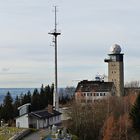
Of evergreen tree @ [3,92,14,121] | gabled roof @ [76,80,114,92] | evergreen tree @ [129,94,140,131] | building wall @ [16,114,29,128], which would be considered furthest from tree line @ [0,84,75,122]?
evergreen tree @ [129,94,140,131]

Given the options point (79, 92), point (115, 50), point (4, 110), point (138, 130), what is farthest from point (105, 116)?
point (115, 50)

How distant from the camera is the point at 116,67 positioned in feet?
319

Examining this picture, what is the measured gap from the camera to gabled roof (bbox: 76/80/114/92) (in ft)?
298

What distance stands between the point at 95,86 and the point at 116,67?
798cm

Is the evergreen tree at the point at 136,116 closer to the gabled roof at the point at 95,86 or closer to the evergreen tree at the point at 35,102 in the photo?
the evergreen tree at the point at 35,102

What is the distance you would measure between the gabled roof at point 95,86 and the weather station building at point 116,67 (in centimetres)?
499

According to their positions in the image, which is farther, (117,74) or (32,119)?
(117,74)

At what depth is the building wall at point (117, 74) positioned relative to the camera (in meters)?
97.0

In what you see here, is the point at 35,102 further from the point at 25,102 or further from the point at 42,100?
the point at 42,100

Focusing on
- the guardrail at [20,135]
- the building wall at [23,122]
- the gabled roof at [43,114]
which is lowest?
the guardrail at [20,135]

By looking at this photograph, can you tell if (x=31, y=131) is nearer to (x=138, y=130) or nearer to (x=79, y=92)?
(x=138, y=130)

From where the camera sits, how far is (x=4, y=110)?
5894cm

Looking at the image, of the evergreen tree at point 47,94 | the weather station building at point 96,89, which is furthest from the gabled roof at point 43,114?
the weather station building at point 96,89

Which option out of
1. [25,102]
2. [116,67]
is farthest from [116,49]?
[25,102]
